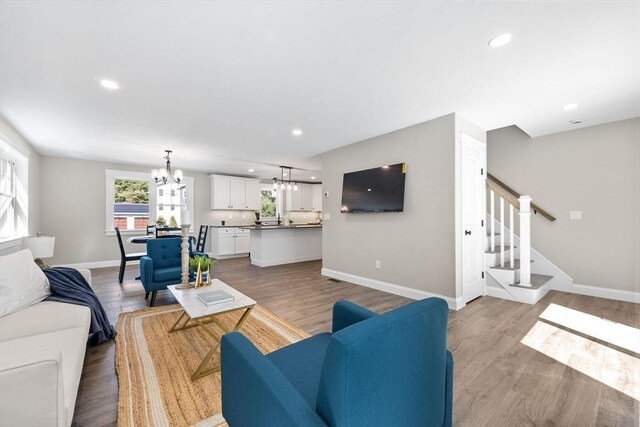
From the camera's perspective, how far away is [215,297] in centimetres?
221

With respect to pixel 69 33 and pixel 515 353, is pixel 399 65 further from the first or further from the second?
pixel 515 353

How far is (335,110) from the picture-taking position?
3133mm

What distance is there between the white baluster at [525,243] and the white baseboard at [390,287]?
1.06m

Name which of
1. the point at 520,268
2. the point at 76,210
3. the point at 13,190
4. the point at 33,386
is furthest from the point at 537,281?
the point at 76,210

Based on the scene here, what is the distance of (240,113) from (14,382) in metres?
2.92

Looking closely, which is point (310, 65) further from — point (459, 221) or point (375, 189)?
point (459, 221)

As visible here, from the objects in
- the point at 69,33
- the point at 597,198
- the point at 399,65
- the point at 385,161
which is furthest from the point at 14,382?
the point at 597,198

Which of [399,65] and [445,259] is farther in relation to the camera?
[445,259]

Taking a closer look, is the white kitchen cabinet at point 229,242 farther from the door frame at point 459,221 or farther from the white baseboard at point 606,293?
the white baseboard at point 606,293

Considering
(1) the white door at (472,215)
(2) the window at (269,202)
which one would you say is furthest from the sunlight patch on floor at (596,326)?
(2) the window at (269,202)

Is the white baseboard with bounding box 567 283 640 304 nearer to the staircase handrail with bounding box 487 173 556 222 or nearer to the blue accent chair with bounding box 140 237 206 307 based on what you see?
the staircase handrail with bounding box 487 173 556 222

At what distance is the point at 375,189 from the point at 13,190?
559 centimetres

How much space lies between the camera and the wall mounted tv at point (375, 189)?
3799 millimetres

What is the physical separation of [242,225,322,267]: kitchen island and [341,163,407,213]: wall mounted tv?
2.18 metres
